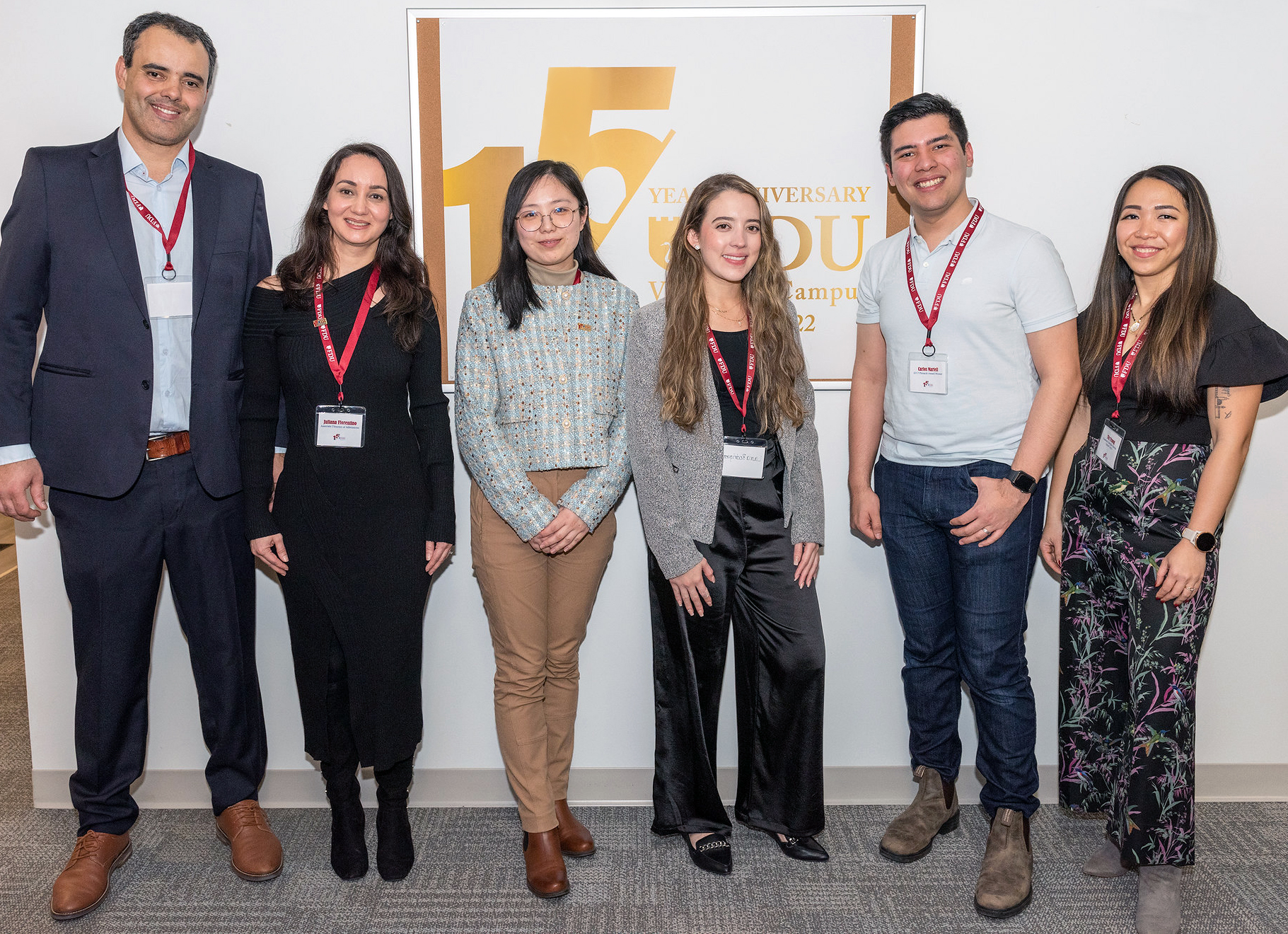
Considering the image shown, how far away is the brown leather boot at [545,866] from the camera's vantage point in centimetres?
235

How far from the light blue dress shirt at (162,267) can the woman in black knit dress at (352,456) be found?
0.61 ft

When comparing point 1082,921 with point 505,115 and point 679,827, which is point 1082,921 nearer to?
point 679,827

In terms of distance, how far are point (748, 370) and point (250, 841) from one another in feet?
6.17

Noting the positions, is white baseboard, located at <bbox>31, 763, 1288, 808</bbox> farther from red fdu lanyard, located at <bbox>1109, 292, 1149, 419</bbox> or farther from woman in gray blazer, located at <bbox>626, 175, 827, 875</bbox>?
red fdu lanyard, located at <bbox>1109, 292, 1149, 419</bbox>

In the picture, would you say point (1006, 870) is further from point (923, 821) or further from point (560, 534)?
point (560, 534)

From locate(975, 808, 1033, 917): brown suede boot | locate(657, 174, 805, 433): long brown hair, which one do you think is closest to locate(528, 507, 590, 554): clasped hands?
locate(657, 174, 805, 433): long brown hair

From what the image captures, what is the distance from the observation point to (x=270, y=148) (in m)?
2.61

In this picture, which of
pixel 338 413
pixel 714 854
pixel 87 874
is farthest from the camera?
pixel 714 854

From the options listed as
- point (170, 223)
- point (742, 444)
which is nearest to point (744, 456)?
point (742, 444)

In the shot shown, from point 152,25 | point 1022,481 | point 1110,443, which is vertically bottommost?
point 1022,481

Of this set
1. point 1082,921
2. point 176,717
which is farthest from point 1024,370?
point 176,717

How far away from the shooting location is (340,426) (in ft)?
7.37

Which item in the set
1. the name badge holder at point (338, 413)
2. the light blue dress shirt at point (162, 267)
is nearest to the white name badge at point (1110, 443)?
the name badge holder at point (338, 413)

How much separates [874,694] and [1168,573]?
3.28ft
